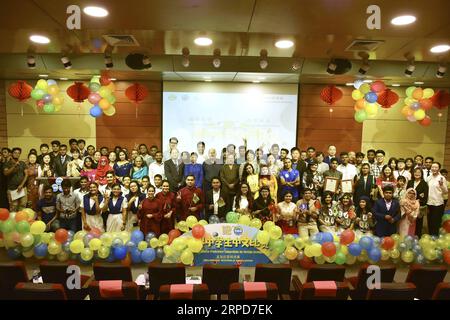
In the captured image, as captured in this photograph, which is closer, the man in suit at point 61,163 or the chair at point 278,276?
the chair at point 278,276

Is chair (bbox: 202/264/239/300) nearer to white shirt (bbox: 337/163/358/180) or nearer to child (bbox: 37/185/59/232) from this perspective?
child (bbox: 37/185/59/232)

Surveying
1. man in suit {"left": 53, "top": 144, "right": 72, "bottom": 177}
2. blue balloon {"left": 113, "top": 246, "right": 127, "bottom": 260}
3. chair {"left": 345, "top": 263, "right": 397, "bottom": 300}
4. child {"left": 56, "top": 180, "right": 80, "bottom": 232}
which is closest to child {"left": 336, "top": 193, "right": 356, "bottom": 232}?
chair {"left": 345, "top": 263, "right": 397, "bottom": 300}

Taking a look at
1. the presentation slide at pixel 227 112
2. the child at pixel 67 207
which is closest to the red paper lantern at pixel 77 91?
the presentation slide at pixel 227 112

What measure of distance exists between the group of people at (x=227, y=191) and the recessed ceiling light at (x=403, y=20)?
2680 mm

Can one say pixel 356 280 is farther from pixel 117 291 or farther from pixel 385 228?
pixel 117 291

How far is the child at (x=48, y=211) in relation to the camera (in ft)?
17.7

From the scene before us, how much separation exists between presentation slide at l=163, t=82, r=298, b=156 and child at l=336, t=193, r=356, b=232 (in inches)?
137

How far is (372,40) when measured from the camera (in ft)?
13.5

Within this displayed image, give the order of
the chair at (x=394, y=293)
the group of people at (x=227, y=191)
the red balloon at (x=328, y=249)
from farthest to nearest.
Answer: the group of people at (x=227, y=191) < the red balloon at (x=328, y=249) < the chair at (x=394, y=293)

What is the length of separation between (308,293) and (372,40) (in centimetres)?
294

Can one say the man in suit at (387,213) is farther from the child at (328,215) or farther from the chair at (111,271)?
the chair at (111,271)

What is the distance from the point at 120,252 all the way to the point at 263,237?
197 centimetres

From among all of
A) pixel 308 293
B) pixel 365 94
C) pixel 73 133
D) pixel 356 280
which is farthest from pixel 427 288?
pixel 73 133
